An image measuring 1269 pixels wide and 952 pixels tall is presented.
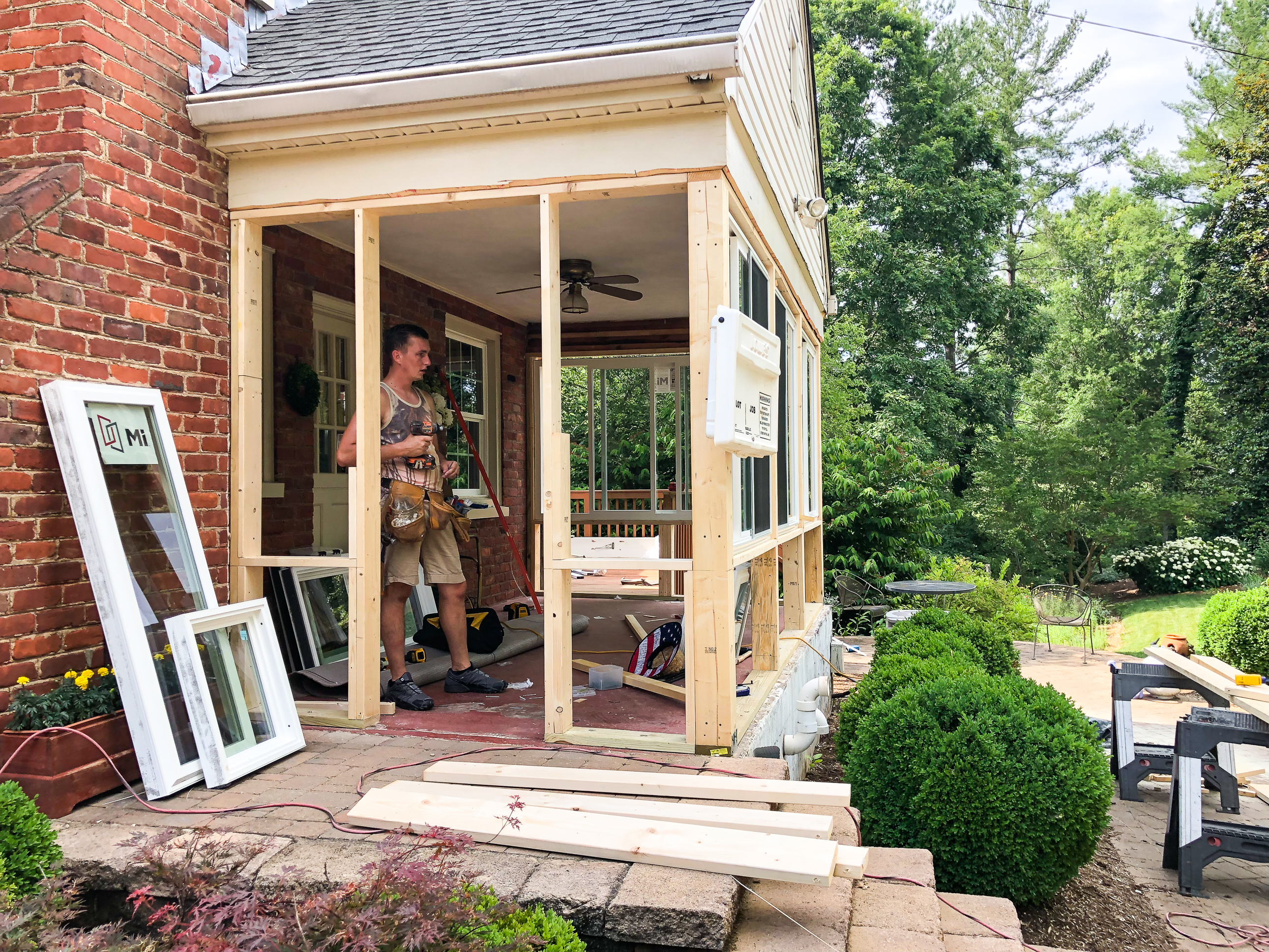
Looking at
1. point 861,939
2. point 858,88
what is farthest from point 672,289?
point 858,88

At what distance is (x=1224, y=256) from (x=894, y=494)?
1251 cm

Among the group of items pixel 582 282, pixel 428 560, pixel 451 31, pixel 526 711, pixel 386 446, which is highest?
pixel 451 31

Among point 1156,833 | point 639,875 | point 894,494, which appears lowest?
point 1156,833

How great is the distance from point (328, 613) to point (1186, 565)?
1775 cm

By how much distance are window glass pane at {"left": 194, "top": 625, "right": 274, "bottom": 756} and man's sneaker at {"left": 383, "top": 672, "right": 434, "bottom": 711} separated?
34.7 inches

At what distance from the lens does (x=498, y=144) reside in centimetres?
394

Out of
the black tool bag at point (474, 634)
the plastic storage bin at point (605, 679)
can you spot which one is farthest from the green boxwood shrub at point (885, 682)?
the black tool bag at point (474, 634)

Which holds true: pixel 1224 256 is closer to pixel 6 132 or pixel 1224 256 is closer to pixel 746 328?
pixel 746 328

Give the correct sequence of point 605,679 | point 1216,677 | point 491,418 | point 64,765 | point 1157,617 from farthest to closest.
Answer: point 1157,617 → point 491,418 → point 1216,677 → point 605,679 → point 64,765

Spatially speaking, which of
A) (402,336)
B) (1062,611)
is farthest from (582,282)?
(1062,611)

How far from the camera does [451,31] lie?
4.38 metres

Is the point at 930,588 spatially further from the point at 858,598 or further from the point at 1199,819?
the point at 1199,819

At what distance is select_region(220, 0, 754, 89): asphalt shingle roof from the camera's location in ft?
12.5

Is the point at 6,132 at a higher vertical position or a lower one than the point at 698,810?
higher
